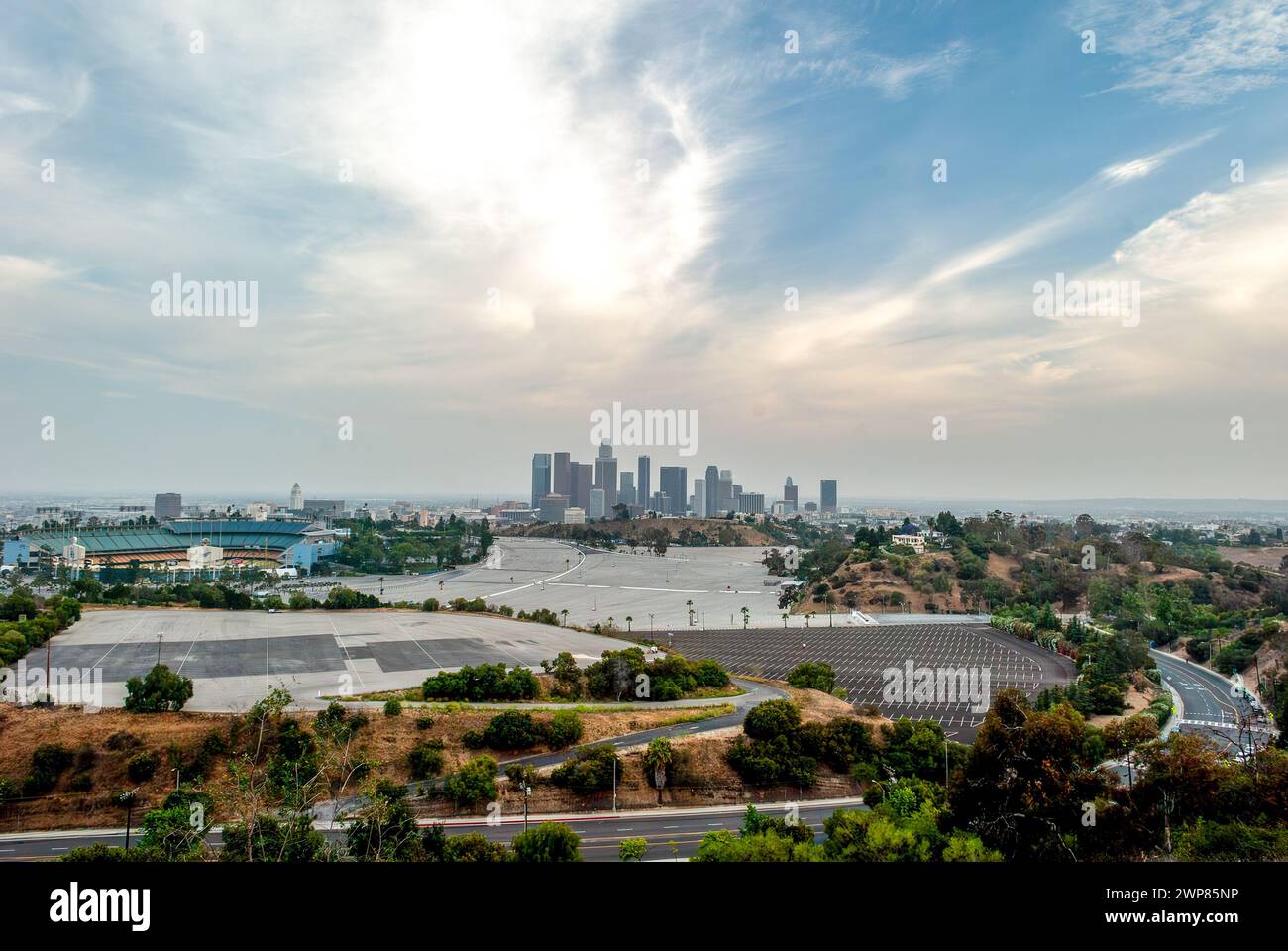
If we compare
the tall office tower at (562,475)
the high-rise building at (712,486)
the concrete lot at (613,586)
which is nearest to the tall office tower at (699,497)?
the high-rise building at (712,486)

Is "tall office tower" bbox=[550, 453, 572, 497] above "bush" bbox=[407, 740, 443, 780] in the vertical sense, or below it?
above

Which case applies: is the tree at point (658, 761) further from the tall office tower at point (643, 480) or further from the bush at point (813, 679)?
the tall office tower at point (643, 480)

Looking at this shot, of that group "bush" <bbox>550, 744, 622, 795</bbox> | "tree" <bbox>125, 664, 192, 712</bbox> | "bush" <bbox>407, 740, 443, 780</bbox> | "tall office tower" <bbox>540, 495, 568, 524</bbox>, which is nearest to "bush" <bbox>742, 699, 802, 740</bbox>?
"bush" <bbox>550, 744, 622, 795</bbox>

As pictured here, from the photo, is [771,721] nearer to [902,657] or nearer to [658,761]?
[658,761]

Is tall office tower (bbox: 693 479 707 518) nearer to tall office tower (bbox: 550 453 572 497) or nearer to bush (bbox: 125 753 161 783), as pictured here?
tall office tower (bbox: 550 453 572 497)

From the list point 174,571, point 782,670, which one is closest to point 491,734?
point 782,670
